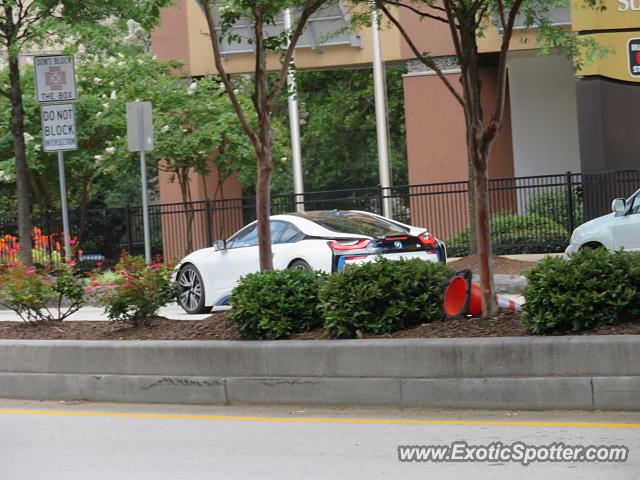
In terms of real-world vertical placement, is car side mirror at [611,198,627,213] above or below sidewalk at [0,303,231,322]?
above

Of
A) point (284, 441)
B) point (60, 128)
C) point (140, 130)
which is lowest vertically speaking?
point (284, 441)

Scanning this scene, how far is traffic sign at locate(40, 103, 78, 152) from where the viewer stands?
17.0 metres

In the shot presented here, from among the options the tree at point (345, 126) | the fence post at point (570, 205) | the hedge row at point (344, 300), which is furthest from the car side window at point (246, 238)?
the tree at point (345, 126)

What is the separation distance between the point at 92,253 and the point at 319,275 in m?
18.9

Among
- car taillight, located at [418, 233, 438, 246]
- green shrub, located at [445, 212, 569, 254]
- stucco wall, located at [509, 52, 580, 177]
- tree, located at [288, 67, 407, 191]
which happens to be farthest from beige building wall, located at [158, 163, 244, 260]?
car taillight, located at [418, 233, 438, 246]

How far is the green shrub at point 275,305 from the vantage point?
32.1ft

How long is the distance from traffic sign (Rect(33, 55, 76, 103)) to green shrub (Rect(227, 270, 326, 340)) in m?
7.42

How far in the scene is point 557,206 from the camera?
2409cm

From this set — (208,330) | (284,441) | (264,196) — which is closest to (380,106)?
(264,196)

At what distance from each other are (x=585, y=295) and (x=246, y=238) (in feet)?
26.5

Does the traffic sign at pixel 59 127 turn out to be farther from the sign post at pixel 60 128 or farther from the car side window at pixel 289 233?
the car side window at pixel 289 233

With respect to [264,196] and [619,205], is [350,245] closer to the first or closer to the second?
[264,196]

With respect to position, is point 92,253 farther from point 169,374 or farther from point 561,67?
point 169,374

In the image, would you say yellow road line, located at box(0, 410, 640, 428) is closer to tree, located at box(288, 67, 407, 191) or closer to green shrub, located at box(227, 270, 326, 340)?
green shrub, located at box(227, 270, 326, 340)
